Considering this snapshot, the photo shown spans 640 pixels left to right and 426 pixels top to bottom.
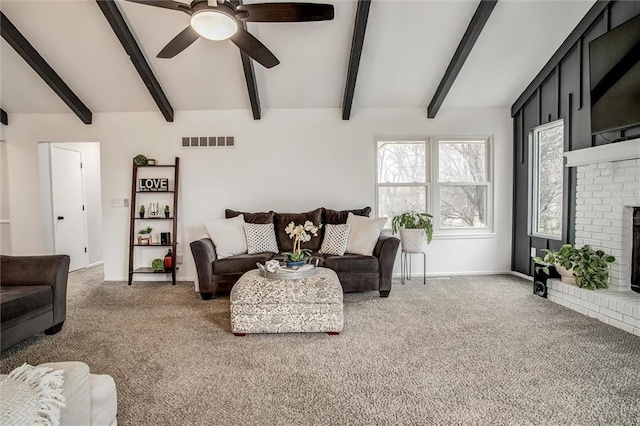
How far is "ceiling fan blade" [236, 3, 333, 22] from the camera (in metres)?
2.49

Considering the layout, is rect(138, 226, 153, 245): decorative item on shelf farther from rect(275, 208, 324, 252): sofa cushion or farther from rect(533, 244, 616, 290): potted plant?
rect(533, 244, 616, 290): potted plant

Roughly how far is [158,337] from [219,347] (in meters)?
0.61

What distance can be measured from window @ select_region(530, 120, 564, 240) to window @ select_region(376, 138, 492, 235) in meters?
0.60

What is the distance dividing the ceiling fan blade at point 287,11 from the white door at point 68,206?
14.9 ft

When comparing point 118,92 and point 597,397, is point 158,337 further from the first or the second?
point 118,92

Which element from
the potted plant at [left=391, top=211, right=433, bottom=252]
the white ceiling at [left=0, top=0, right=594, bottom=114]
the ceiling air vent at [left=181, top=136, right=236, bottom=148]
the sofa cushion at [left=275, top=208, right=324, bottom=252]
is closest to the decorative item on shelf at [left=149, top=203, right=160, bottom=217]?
the ceiling air vent at [left=181, top=136, right=236, bottom=148]

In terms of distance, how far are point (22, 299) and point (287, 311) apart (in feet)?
6.61

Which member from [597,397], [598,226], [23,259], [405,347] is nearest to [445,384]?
[405,347]

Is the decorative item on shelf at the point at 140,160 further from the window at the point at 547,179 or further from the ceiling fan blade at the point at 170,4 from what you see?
the window at the point at 547,179

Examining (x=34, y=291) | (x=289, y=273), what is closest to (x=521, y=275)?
(x=289, y=273)

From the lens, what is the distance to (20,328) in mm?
2561

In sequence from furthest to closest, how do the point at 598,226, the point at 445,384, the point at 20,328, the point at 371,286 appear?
1. the point at 371,286
2. the point at 598,226
3. the point at 20,328
4. the point at 445,384

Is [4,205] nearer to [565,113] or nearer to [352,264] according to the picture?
[352,264]

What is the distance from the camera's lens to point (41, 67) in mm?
4109
